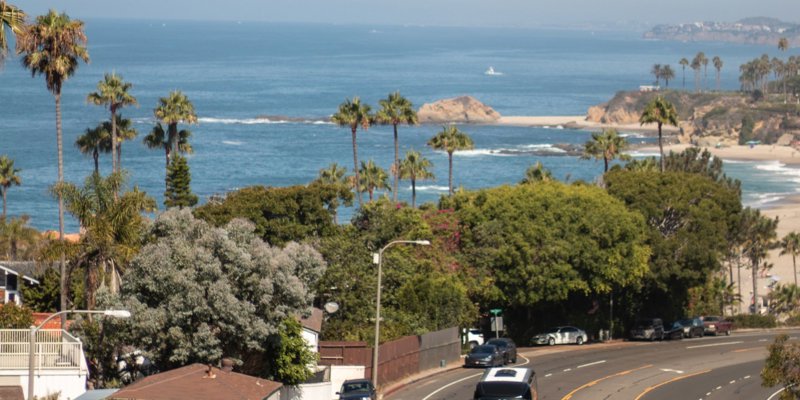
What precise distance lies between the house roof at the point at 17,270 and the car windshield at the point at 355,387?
1994 cm

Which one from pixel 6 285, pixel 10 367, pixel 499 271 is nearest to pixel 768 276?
pixel 499 271

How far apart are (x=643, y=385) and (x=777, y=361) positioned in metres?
15.3

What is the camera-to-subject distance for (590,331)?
75188mm

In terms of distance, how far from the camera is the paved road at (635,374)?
49438 mm

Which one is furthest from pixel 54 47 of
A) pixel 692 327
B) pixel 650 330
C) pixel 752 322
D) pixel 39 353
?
pixel 752 322

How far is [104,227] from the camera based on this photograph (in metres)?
45.1

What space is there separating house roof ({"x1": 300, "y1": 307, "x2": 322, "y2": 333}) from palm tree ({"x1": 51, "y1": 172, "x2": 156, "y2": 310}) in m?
7.06

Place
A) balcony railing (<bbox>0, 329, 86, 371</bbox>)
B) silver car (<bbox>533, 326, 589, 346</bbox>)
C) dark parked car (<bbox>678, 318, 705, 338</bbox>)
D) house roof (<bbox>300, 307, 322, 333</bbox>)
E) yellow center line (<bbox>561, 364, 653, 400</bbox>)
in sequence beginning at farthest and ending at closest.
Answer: dark parked car (<bbox>678, 318, 705, 338</bbox>) → silver car (<bbox>533, 326, 589, 346</bbox>) → house roof (<bbox>300, 307, 322, 333</bbox>) → yellow center line (<bbox>561, 364, 653, 400</bbox>) → balcony railing (<bbox>0, 329, 86, 371</bbox>)

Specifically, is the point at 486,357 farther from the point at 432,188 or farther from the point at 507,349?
the point at 432,188

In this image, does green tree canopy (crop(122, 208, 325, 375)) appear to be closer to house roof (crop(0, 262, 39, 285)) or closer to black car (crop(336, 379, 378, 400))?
black car (crop(336, 379, 378, 400))

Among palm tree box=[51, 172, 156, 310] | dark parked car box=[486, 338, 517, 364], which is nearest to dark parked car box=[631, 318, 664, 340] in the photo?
dark parked car box=[486, 338, 517, 364]

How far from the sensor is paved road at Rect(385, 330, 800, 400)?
49.4 meters

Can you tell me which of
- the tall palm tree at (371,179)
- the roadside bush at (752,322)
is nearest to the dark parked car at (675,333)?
the roadside bush at (752,322)

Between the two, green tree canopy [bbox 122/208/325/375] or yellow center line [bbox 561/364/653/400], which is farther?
yellow center line [bbox 561/364/653/400]
